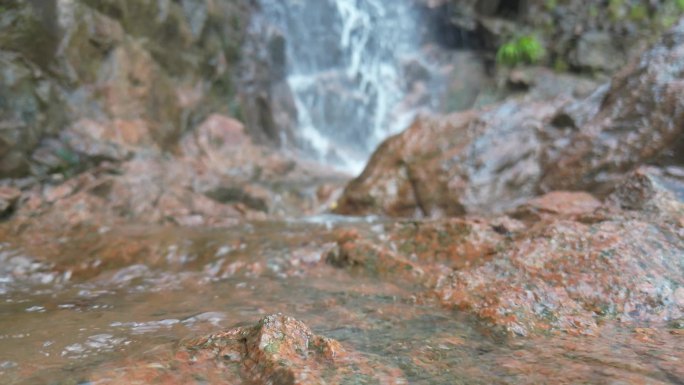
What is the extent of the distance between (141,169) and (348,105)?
9.37 meters

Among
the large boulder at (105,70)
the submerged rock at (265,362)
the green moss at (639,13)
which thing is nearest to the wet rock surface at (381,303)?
the submerged rock at (265,362)

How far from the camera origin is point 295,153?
12367mm

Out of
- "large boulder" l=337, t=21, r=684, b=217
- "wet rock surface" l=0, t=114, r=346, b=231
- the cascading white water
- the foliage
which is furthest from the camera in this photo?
the cascading white water

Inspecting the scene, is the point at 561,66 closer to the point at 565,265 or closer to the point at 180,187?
the point at 180,187

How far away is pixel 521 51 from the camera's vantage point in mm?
13328

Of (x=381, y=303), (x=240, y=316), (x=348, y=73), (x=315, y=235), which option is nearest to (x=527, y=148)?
(x=315, y=235)

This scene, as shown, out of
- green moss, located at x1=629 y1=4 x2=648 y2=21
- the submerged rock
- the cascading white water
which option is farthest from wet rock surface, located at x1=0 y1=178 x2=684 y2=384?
green moss, located at x1=629 y1=4 x2=648 y2=21

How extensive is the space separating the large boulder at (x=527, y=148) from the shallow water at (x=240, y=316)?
145 centimetres

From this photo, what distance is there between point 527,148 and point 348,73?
1130 centimetres

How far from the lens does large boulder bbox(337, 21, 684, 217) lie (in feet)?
13.7

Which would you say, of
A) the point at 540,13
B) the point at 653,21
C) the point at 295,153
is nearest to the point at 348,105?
the point at 295,153

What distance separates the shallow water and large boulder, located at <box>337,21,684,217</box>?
57.1 inches

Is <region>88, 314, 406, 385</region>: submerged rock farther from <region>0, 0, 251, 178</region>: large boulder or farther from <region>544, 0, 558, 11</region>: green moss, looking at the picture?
<region>544, 0, 558, 11</region>: green moss

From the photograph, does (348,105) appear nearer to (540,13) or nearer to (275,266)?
(540,13)
